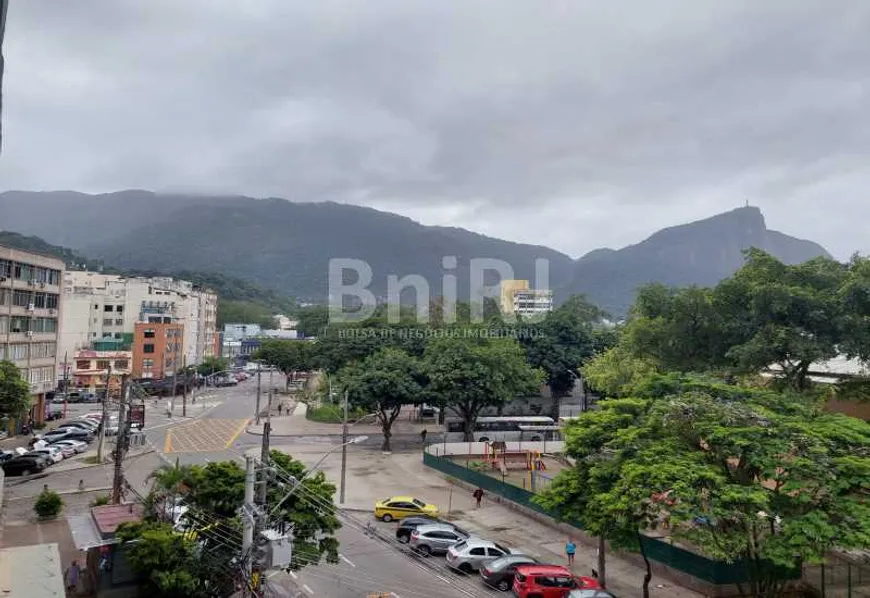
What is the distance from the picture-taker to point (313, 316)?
13062 cm

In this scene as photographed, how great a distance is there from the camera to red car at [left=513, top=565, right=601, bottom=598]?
56.6 ft

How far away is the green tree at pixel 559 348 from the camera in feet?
166

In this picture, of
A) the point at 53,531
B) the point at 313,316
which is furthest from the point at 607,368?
the point at 313,316

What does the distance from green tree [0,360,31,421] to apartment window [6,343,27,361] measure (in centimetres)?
909

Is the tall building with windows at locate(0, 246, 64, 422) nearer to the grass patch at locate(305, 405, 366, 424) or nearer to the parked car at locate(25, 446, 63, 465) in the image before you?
the parked car at locate(25, 446, 63, 465)

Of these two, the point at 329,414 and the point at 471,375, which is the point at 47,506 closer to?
the point at 471,375

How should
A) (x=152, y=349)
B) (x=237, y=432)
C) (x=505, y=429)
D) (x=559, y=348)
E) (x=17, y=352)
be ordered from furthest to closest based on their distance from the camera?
(x=152, y=349)
(x=559, y=348)
(x=237, y=432)
(x=505, y=429)
(x=17, y=352)

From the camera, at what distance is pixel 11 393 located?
3089cm

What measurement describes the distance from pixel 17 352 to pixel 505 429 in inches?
1262

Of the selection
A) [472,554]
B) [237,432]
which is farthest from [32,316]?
[472,554]

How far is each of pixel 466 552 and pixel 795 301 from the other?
15.8 m

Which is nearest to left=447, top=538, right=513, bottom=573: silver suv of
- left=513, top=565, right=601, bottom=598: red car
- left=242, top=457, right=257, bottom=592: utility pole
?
left=513, top=565, right=601, bottom=598: red car

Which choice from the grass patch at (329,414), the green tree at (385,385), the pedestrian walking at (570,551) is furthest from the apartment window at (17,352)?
the pedestrian walking at (570,551)

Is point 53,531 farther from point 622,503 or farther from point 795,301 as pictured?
point 795,301
